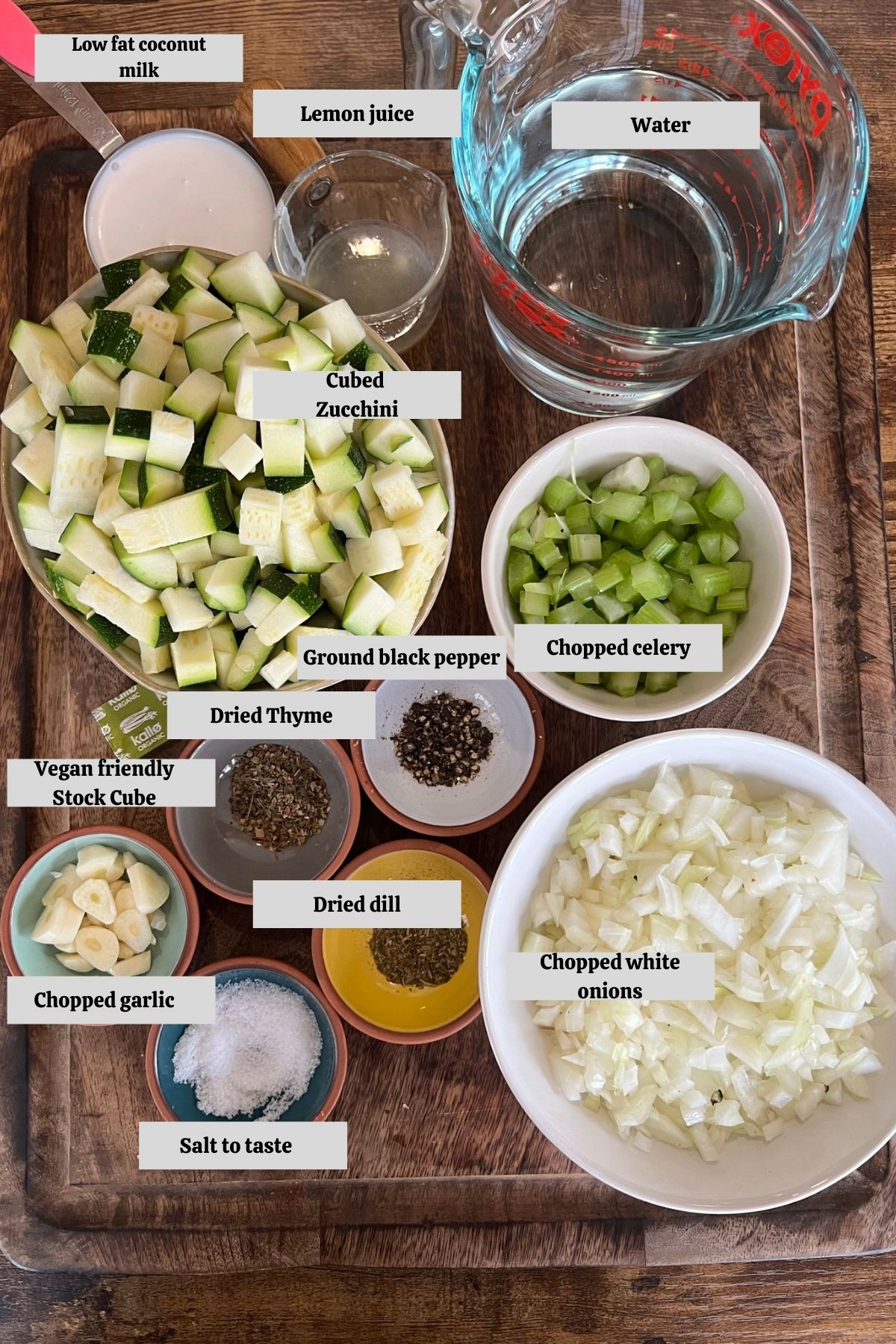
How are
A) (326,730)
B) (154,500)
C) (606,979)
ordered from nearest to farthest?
(154,500), (606,979), (326,730)

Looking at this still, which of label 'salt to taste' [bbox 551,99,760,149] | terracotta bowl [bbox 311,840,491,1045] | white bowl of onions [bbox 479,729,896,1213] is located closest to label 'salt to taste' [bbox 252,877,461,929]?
terracotta bowl [bbox 311,840,491,1045]

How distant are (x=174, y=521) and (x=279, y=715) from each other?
352 mm

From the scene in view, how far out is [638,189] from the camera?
1522 millimetres

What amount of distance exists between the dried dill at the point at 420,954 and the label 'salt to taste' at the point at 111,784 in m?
0.34

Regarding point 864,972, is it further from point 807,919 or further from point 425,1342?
point 425,1342

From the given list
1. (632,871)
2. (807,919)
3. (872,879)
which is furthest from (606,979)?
(872,879)

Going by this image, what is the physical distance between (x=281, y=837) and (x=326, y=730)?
192 millimetres

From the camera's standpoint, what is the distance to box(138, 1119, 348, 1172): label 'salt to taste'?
145 centimetres

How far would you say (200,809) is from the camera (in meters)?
1.55

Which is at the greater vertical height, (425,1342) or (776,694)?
(776,694)

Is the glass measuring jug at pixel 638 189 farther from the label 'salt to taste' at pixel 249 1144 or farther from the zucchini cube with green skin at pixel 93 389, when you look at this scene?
the label 'salt to taste' at pixel 249 1144

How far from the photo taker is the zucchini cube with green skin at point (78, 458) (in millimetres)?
1242

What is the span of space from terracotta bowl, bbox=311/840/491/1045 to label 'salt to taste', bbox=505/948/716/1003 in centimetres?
10

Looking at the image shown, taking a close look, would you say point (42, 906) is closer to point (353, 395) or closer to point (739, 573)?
point (353, 395)
